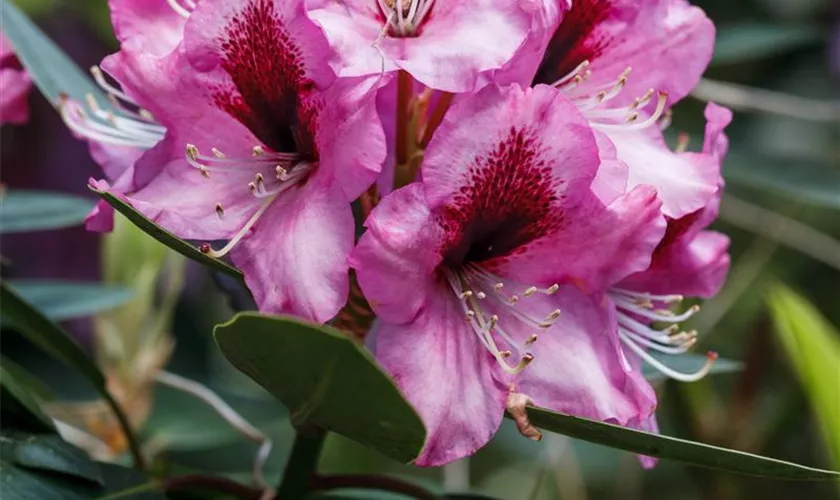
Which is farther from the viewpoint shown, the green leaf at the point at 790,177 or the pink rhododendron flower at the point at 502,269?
the green leaf at the point at 790,177

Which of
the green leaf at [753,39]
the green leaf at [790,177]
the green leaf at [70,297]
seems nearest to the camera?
the green leaf at [70,297]

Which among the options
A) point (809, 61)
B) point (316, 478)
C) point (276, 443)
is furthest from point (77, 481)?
point (809, 61)

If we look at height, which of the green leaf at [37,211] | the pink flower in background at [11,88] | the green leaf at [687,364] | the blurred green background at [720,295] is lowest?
the blurred green background at [720,295]

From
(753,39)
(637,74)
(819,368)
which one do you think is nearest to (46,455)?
(637,74)

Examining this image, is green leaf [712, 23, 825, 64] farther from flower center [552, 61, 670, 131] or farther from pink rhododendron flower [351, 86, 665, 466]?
pink rhododendron flower [351, 86, 665, 466]

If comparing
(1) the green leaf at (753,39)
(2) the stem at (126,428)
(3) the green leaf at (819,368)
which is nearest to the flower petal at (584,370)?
(3) the green leaf at (819,368)

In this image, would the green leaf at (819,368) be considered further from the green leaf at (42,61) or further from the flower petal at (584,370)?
the green leaf at (42,61)

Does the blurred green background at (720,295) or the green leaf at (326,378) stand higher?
the green leaf at (326,378)
